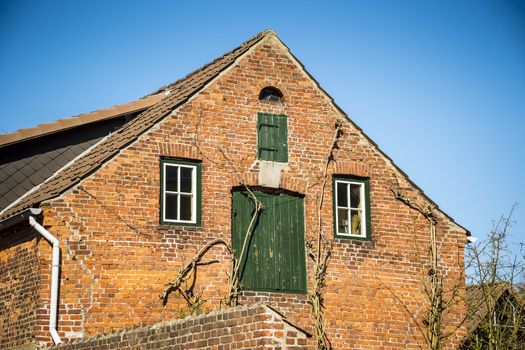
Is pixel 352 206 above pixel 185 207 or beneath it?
above

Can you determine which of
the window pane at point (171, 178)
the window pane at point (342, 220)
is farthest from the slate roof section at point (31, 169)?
the window pane at point (342, 220)

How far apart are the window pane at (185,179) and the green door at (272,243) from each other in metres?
0.95

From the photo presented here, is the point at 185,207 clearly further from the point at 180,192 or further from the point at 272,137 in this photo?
the point at 272,137

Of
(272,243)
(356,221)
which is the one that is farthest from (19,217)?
(356,221)

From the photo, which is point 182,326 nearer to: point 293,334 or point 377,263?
point 293,334

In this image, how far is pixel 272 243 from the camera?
1817 centimetres

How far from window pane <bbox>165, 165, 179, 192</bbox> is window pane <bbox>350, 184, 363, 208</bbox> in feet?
12.8

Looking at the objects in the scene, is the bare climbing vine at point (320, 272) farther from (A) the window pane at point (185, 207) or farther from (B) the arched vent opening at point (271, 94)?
(A) the window pane at point (185, 207)

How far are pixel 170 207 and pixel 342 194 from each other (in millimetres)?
3840

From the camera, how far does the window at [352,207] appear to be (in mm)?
19062

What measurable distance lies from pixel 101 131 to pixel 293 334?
1142 cm

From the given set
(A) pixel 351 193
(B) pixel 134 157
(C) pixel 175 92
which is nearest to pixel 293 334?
(B) pixel 134 157

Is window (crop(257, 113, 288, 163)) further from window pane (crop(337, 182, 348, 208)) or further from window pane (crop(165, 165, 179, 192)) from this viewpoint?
window pane (crop(165, 165, 179, 192))

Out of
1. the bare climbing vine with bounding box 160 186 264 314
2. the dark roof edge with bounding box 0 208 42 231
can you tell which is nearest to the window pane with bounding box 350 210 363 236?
the bare climbing vine with bounding box 160 186 264 314
